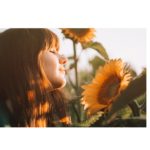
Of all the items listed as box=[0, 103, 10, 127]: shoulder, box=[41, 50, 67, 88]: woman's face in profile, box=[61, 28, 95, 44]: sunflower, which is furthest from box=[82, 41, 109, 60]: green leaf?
box=[0, 103, 10, 127]: shoulder

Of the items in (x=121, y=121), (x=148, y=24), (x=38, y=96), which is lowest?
(x=121, y=121)

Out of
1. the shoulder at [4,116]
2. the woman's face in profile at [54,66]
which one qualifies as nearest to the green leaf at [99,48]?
Answer: the woman's face in profile at [54,66]

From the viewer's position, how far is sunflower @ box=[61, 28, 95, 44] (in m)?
2.11

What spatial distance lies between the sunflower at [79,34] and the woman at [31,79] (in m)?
0.07

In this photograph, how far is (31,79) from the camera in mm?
2107

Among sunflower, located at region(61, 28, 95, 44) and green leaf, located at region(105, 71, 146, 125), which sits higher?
sunflower, located at region(61, 28, 95, 44)

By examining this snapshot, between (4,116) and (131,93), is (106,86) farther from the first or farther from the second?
(4,116)

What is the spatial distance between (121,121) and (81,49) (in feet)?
1.52

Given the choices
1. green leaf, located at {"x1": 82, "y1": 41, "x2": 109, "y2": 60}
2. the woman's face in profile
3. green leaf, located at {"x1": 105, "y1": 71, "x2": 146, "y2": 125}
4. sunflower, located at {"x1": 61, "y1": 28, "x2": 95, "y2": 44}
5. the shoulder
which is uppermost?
sunflower, located at {"x1": 61, "y1": 28, "x2": 95, "y2": 44}

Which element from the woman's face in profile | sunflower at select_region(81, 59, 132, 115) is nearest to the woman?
the woman's face in profile

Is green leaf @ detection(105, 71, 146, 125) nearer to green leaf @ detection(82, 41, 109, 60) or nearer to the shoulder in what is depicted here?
green leaf @ detection(82, 41, 109, 60)

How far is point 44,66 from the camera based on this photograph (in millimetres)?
2119
